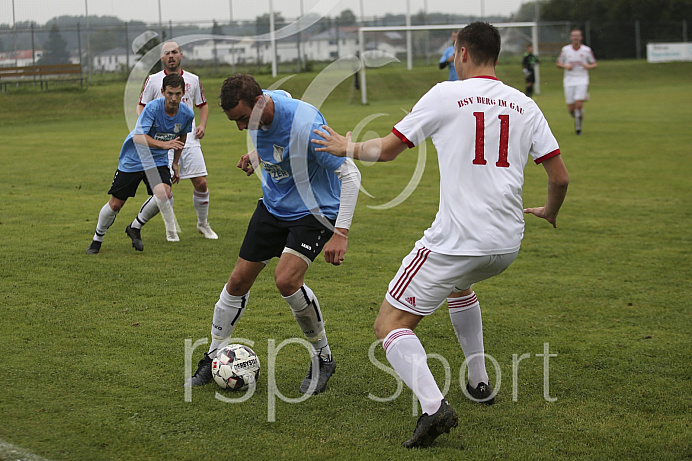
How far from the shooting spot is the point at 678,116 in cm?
2256

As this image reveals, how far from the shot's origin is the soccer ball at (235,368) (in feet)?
14.6

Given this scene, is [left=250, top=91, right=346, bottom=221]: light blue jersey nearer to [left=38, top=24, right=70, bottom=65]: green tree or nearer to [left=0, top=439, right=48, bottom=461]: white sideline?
[left=0, top=439, right=48, bottom=461]: white sideline

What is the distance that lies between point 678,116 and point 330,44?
22.2m

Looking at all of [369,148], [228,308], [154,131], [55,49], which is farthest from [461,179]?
[55,49]

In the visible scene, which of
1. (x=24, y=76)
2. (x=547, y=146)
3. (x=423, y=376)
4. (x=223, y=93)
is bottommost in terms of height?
(x=423, y=376)

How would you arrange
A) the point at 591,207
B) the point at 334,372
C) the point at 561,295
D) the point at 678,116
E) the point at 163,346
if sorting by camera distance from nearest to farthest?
the point at 334,372
the point at 163,346
the point at 561,295
the point at 591,207
the point at 678,116

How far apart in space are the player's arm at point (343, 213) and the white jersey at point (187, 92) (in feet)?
14.8

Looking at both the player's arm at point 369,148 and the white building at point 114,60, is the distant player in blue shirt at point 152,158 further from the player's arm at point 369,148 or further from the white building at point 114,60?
the white building at point 114,60

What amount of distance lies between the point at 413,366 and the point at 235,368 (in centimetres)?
126

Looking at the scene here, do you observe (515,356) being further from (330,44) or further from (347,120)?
(330,44)

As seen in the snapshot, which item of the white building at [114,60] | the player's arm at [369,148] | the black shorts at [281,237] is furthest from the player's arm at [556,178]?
the white building at [114,60]

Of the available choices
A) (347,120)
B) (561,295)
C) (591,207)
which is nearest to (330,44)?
(347,120)

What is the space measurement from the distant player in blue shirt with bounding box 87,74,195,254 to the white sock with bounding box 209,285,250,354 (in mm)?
3184

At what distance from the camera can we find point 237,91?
4.11 m
